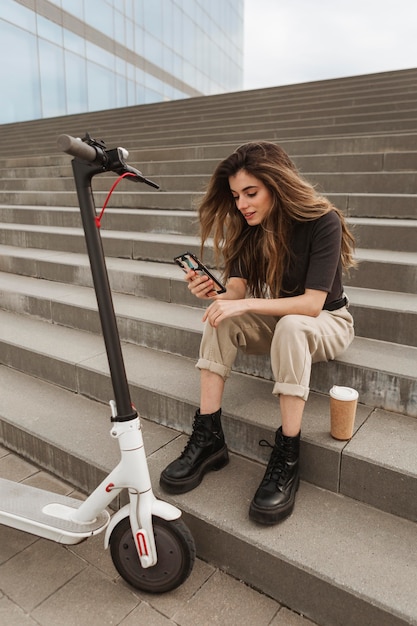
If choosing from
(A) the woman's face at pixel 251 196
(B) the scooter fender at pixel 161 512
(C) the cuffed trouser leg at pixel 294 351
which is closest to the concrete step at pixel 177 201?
(A) the woman's face at pixel 251 196

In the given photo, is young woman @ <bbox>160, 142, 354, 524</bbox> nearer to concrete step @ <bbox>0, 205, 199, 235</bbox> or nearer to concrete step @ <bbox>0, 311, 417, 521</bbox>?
concrete step @ <bbox>0, 311, 417, 521</bbox>

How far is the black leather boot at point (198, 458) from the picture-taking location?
186 centimetres

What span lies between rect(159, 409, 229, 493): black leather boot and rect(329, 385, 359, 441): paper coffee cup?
48 centimetres

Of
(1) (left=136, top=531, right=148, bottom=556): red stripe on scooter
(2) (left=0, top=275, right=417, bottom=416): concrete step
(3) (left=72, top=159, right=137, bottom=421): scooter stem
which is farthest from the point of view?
(2) (left=0, top=275, right=417, bottom=416): concrete step

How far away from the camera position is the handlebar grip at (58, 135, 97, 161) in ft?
3.91

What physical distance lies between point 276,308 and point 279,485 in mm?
689

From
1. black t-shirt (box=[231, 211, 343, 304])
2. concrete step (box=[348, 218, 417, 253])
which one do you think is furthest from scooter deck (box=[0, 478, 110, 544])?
concrete step (box=[348, 218, 417, 253])

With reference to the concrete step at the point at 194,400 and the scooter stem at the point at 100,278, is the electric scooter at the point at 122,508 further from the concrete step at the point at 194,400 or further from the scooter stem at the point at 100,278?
the concrete step at the point at 194,400

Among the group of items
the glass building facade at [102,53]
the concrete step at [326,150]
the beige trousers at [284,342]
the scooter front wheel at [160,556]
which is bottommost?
the scooter front wheel at [160,556]

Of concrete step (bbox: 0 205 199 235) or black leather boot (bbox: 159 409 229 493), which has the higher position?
concrete step (bbox: 0 205 199 235)

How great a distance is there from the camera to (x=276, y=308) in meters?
1.84

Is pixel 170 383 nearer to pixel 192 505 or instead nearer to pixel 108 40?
pixel 192 505

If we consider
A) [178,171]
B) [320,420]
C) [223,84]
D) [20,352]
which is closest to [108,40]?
[223,84]

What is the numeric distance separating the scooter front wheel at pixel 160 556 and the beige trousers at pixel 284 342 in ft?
2.00
